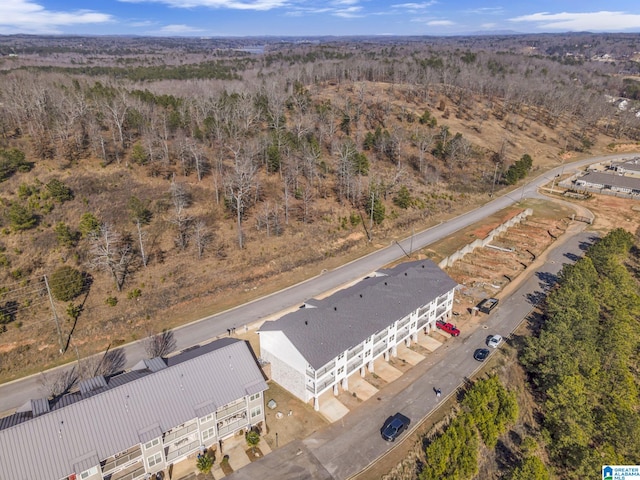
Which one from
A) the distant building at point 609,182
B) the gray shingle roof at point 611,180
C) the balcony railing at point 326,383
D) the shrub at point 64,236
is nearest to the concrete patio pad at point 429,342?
the balcony railing at point 326,383

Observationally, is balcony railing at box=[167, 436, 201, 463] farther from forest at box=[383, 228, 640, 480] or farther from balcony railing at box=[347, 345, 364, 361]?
forest at box=[383, 228, 640, 480]

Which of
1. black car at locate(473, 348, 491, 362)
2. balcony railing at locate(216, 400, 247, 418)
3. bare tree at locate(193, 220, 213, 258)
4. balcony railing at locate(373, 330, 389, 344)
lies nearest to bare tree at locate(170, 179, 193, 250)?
bare tree at locate(193, 220, 213, 258)

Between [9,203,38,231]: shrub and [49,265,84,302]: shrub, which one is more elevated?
[9,203,38,231]: shrub

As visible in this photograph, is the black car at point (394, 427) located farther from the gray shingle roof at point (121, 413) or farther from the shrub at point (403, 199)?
the shrub at point (403, 199)

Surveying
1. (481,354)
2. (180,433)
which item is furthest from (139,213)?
(481,354)

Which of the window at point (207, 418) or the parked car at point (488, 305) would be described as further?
the parked car at point (488, 305)

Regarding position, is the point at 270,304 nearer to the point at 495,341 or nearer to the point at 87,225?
the point at 495,341

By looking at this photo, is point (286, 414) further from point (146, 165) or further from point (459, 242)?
point (146, 165)
